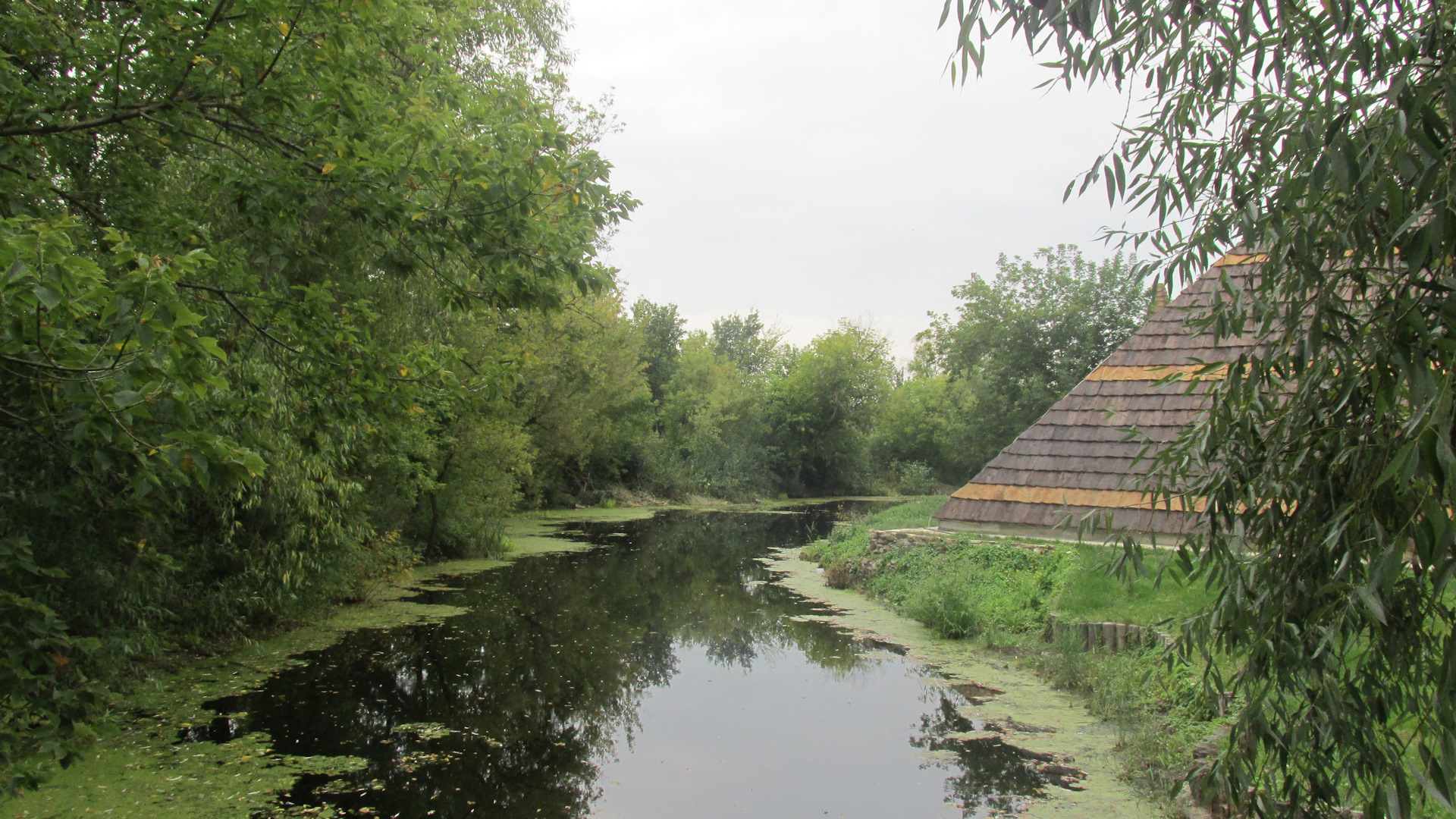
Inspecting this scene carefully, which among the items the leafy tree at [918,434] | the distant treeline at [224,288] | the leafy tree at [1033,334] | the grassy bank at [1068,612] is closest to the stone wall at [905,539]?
the grassy bank at [1068,612]

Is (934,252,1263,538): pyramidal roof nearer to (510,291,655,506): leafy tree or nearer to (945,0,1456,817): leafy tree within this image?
(945,0,1456,817): leafy tree

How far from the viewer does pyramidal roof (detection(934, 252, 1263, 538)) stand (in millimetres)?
8369

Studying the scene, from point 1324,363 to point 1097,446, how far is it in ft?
24.3

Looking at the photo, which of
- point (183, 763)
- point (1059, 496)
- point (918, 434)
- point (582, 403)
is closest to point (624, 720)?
point (183, 763)

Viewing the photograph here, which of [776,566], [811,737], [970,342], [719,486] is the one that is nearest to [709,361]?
[719,486]

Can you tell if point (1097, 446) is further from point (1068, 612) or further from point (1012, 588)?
point (1068, 612)

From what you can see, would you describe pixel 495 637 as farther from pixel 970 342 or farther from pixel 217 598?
pixel 970 342

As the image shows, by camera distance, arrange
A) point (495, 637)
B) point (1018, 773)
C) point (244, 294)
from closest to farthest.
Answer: point (244, 294) → point (1018, 773) → point (495, 637)

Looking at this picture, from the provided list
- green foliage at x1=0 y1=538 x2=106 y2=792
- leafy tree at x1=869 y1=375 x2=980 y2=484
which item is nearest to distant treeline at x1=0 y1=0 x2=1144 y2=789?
green foliage at x1=0 y1=538 x2=106 y2=792

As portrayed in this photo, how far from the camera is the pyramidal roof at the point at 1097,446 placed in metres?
8.37

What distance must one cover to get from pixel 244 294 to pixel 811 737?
16.3ft

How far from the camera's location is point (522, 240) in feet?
14.2

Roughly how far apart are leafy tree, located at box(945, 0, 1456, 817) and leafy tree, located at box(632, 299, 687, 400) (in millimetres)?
32982

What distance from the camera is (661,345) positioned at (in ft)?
131
